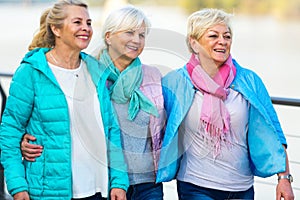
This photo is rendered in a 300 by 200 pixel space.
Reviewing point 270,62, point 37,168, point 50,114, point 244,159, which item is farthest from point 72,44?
point 270,62

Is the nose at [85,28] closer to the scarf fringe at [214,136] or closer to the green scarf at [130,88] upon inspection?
the green scarf at [130,88]

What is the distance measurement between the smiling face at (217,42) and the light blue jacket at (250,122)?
12 centimetres

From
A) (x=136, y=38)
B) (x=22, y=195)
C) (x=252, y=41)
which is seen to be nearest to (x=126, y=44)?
(x=136, y=38)

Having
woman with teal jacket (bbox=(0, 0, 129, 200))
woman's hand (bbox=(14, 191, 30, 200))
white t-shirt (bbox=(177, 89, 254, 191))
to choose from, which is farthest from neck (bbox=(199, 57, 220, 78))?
woman's hand (bbox=(14, 191, 30, 200))

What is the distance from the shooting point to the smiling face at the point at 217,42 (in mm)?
2637

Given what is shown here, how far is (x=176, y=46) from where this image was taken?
2639mm

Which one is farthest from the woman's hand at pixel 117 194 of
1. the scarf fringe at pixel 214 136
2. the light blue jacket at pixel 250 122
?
the scarf fringe at pixel 214 136

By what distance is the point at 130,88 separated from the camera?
2.62 metres

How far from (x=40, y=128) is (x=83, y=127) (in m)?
0.17

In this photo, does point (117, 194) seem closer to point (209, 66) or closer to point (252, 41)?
point (209, 66)

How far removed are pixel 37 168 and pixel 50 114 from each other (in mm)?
224

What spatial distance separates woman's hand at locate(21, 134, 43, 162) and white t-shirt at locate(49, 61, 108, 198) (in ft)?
0.46

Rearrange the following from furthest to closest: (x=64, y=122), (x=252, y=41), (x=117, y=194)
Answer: (x=252, y=41)
(x=117, y=194)
(x=64, y=122)

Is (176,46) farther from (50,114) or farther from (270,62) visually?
(270,62)
